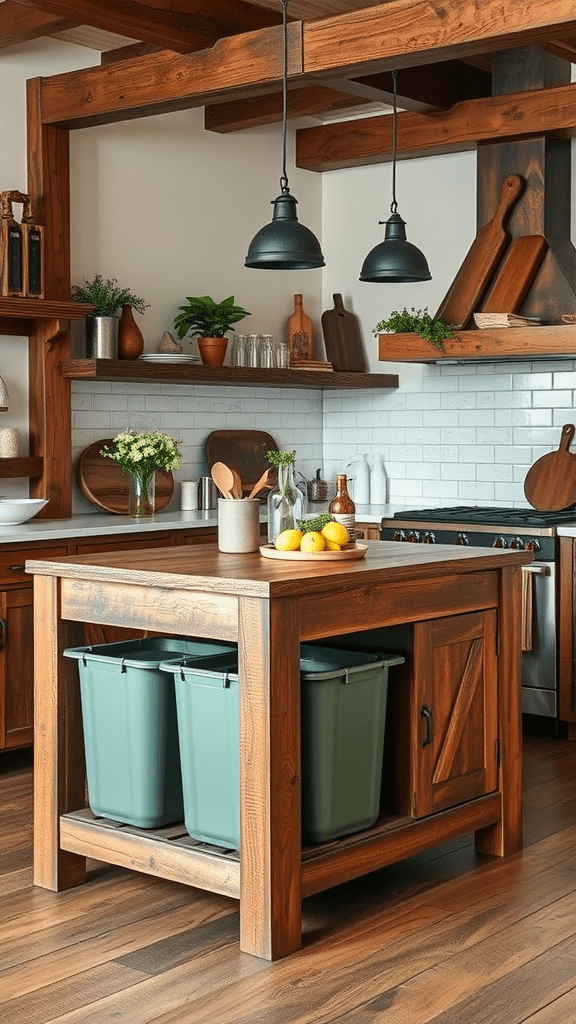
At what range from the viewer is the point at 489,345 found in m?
6.30

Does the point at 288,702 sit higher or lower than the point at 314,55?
lower

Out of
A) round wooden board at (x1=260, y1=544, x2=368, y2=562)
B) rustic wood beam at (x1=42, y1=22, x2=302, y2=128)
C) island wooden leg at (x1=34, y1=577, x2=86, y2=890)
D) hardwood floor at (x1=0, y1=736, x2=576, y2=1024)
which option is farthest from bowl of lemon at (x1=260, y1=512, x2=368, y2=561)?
rustic wood beam at (x1=42, y1=22, x2=302, y2=128)

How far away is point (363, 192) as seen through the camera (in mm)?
7523

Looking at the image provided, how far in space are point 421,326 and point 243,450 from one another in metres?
A: 1.31

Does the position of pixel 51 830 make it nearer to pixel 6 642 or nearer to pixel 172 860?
pixel 172 860

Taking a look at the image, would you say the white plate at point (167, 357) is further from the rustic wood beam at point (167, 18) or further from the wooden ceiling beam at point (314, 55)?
the rustic wood beam at point (167, 18)

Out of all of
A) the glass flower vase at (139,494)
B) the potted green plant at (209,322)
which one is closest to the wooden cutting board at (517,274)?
the potted green plant at (209,322)

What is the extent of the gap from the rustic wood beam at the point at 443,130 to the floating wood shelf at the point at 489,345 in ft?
3.37

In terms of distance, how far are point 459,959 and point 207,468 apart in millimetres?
4090

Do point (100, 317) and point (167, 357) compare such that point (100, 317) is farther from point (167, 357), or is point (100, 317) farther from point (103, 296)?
point (167, 357)

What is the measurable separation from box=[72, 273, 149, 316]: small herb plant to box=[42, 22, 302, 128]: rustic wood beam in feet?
2.54

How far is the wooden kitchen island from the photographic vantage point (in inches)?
133

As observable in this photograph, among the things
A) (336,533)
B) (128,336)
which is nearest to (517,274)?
(128,336)

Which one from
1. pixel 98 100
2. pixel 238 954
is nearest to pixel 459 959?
pixel 238 954
